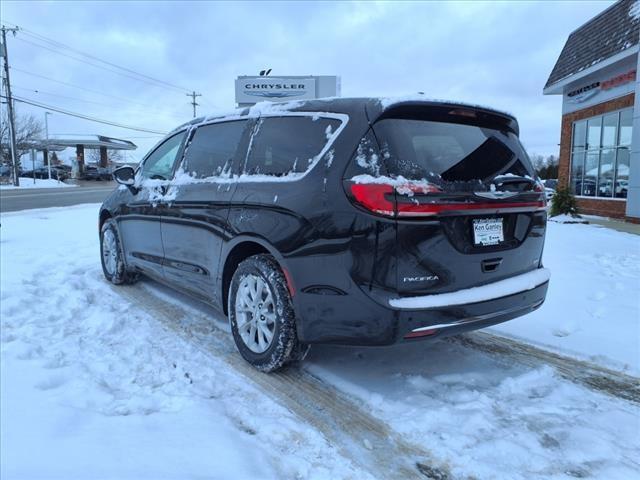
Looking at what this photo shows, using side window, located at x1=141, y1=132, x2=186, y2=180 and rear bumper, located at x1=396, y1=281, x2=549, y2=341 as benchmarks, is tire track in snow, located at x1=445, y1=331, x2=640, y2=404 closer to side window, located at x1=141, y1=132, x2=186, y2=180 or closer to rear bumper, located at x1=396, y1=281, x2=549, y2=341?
rear bumper, located at x1=396, y1=281, x2=549, y2=341

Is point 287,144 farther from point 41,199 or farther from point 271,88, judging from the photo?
point 271,88

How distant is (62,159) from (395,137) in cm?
9509

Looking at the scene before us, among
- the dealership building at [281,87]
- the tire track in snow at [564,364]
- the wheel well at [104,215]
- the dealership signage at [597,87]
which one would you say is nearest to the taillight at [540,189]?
the tire track in snow at [564,364]

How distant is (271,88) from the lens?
93.0 feet

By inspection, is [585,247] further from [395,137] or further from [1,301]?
[1,301]

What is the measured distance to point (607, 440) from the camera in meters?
2.59

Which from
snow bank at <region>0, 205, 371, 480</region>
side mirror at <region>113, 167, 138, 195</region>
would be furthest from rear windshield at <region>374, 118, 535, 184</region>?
side mirror at <region>113, 167, 138, 195</region>

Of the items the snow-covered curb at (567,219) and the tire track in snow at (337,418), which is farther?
the snow-covered curb at (567,219)

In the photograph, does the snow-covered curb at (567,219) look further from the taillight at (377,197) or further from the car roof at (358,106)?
the taillight at (377,197)

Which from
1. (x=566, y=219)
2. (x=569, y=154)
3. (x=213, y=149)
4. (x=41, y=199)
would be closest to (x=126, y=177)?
(x=213, y=149)

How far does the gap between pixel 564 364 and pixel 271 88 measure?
88.3 ft

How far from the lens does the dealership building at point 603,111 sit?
12.9 m

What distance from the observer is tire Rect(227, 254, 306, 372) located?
124 inches

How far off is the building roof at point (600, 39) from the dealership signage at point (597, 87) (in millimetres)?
659
